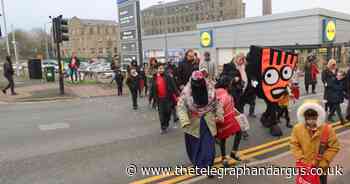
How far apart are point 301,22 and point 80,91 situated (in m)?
26.7

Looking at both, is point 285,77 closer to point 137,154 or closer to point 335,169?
point 335,169

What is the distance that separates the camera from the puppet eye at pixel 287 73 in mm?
6540

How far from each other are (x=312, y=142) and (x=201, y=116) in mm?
1669

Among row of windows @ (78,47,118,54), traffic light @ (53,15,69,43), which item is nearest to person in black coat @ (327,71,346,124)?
traffic light @ (53,15,69,43)

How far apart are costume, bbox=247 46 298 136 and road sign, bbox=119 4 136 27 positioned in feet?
53.6

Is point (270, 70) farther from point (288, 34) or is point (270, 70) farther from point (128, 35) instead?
point (288, 34)

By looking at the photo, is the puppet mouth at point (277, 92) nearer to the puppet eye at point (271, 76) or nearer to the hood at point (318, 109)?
the puppet eye at point (271, 76)

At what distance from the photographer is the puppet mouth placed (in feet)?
21.4

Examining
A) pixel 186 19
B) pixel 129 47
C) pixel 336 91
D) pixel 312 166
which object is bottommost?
pixel 312 166

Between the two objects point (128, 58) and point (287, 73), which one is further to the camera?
point (128, 58)

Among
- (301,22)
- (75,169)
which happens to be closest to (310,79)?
(75,169)

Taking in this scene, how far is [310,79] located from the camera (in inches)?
529

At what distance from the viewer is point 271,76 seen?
6.40 metres

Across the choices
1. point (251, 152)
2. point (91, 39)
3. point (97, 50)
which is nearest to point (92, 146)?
point (251, 152)
